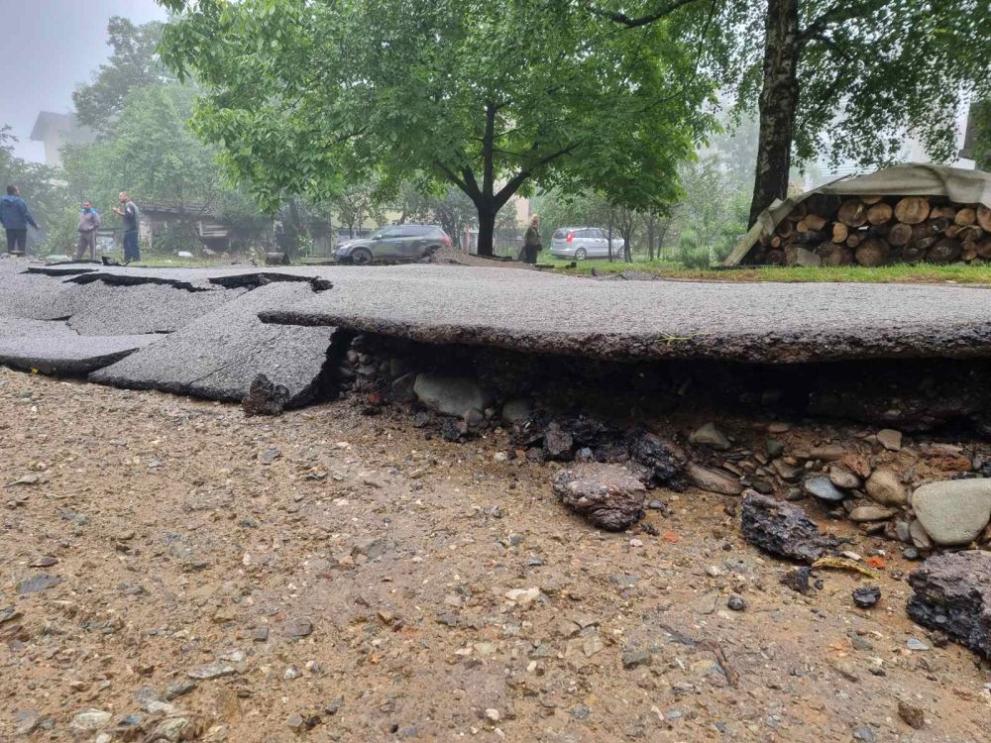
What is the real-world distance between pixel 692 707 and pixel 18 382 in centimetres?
426

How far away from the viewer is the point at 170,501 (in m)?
2.40

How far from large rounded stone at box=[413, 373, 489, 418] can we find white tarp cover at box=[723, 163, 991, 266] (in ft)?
19.5

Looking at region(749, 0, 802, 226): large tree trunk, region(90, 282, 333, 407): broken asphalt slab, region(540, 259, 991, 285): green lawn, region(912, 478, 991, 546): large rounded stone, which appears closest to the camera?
region(912, 478, 991, 546): large rounded stone

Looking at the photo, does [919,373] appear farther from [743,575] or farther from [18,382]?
[18,382]

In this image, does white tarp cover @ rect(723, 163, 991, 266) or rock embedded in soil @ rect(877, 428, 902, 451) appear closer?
rock embedded in soil @ rect(877, 428, 902, 451)

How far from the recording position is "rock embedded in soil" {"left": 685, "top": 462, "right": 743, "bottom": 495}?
2.38 meters

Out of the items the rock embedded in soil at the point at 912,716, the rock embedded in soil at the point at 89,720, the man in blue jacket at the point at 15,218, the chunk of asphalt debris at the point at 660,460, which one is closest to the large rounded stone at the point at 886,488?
the chunk of asphalt debris at the point at 660,460

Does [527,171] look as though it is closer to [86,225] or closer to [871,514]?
[871,514]

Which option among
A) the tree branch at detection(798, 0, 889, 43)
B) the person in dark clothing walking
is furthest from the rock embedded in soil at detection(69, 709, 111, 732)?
the person in dark clothing walking

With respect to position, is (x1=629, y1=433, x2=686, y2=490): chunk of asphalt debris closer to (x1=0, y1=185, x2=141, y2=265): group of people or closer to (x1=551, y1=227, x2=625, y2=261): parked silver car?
(x1=0, y1=185, x2=141, y2=265): group of people

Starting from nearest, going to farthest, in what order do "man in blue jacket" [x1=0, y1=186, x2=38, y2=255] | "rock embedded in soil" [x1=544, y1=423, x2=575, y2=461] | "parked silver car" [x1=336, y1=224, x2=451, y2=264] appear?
"rock embedded in soil" [x1=544, y1=423, x2=575, y2=461] → "man in blue jacket" [x1=0, y1=186, x2=38, y2=255] → "parked silver car" [x1=336, y1=224, x2=451, y2=264]

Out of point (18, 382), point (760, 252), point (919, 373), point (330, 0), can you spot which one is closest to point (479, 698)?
point (919, 373)

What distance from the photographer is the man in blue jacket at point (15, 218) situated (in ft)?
41.3

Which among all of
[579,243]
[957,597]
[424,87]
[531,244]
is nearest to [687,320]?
[957,597]
